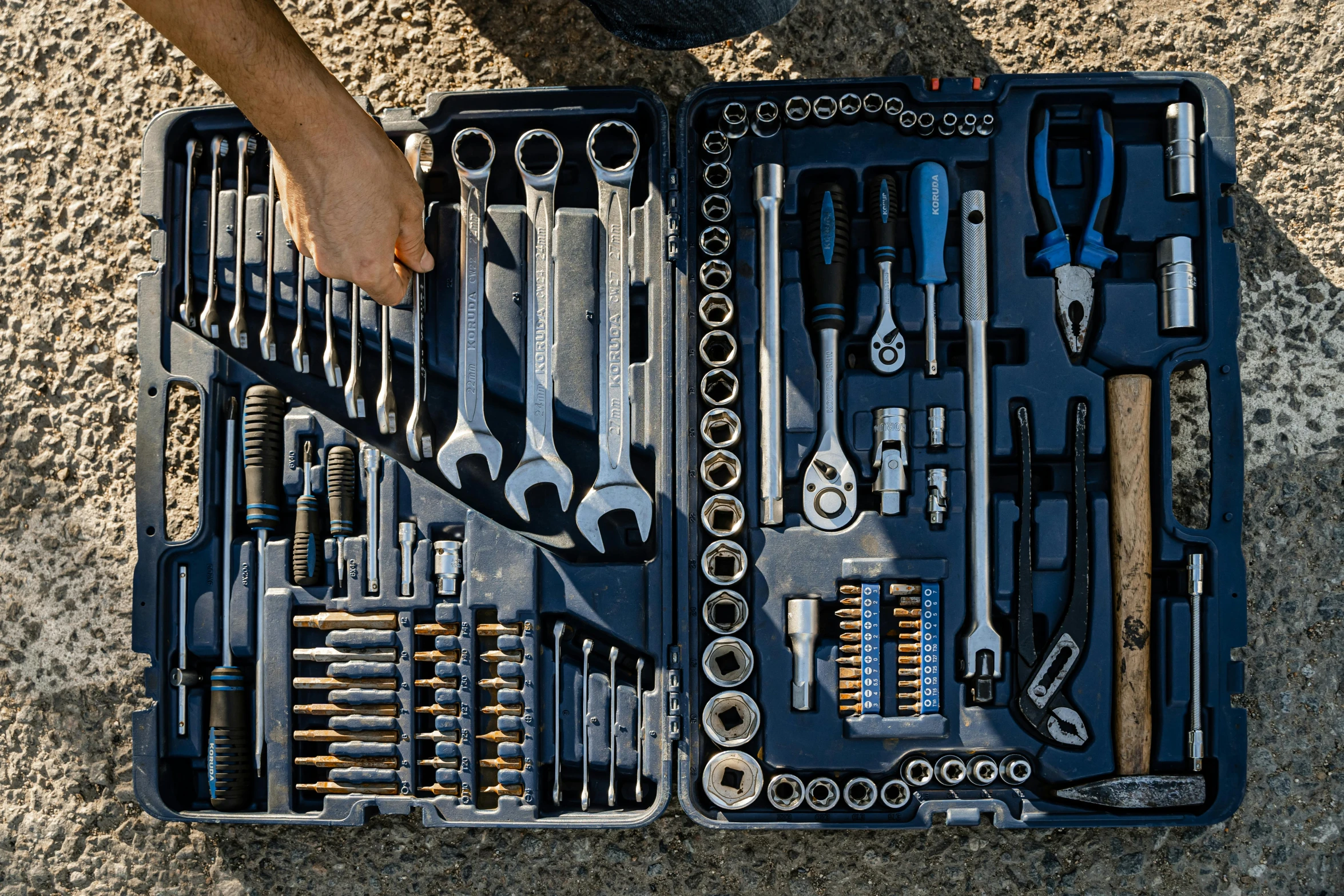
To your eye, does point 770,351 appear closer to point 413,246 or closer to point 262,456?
point 413,246

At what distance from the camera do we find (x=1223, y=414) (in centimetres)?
113

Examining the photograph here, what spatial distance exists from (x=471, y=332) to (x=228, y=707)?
0.57 meters

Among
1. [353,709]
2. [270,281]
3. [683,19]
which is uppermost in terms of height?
[683,19]

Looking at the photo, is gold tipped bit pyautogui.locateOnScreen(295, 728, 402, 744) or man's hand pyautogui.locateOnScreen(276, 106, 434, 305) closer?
man's hand pyautogui.locateOnScreen(276, 106, 434, 305)

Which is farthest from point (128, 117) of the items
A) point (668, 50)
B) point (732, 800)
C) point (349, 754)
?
point (732, 800)

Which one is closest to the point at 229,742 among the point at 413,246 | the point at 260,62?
the point at 413,246

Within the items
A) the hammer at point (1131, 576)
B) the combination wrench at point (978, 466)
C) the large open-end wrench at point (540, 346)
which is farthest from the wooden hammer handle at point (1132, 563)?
the large open-end wrench at point (540, 346)

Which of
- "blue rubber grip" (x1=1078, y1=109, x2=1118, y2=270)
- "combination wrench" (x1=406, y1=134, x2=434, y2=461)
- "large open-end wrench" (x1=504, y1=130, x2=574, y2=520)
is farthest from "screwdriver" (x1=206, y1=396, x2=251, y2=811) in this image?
"blue rubber grip" (x1=1078, y1=109, x2=1118, y2=270)

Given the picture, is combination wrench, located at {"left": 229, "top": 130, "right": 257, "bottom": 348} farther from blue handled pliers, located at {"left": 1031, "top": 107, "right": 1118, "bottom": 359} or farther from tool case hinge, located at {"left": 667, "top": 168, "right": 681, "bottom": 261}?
blue handled pliers, located at {"left": 1031, "top": 107, "right": 1118, "bottom": 359}

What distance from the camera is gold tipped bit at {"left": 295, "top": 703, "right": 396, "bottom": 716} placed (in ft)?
3.87

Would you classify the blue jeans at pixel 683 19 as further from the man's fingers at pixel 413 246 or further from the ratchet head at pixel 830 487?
the ratchet head at pixel 830 487

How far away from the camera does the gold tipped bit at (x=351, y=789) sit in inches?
46.7

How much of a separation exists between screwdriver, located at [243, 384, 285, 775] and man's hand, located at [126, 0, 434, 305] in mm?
200

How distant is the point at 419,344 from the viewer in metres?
1.18
